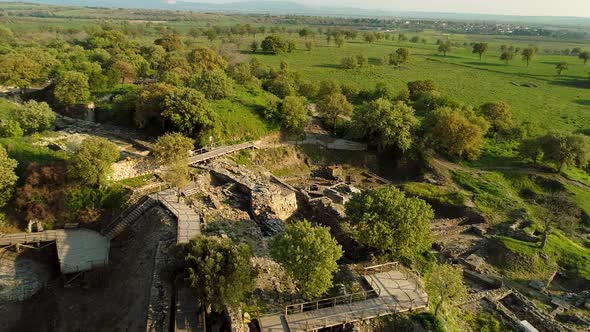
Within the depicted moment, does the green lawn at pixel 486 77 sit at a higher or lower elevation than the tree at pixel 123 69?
lower

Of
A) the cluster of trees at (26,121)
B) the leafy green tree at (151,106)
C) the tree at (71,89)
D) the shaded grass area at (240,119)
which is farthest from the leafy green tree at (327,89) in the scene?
the cluster of trees at (26,121)

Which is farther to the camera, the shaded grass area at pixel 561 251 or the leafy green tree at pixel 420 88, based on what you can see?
the leafy green tree at pixel 420 88

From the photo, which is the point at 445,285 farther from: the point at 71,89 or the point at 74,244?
the point at 71,89

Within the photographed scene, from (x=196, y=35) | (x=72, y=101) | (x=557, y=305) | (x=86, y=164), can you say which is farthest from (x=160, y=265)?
(x=196, y=35)

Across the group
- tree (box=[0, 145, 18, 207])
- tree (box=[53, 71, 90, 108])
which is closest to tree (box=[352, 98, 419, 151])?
tree (box=[53, 71, 90, 108])

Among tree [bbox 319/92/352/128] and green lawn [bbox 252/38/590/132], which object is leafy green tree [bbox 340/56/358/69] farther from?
tree [bbox 319/92/352/128]

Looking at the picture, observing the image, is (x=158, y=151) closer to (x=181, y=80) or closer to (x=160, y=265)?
(x=160, y=265)

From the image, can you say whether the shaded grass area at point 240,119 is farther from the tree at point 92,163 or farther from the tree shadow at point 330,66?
the tree shadow at point 330,66
